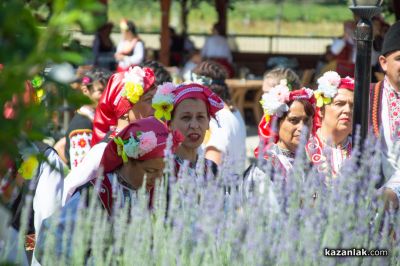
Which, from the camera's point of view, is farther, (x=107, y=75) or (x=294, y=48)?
(x=294, y=48)

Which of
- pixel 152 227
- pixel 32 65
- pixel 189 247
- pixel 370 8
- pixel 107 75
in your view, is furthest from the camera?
pixel 107 75

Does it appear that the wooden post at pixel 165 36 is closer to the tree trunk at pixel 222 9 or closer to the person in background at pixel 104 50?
the person in background at pixel 104 50

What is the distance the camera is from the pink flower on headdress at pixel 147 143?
156 inches

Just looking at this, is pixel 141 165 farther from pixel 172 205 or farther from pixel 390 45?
pixel 390 45

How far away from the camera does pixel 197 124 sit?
4.99m

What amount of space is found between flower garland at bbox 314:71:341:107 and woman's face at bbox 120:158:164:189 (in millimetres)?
1455

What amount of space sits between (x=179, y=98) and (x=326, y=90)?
81 cm

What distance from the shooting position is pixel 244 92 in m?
15.5

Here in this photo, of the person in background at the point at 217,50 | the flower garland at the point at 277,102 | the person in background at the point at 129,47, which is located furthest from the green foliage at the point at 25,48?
the person in background at the point at 217,50

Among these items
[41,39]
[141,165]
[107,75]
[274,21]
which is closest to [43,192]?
[141,165]

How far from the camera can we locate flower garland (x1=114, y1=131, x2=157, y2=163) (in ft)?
13.0

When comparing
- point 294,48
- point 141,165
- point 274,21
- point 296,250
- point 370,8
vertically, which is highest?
point 274,21

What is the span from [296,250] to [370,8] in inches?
77.4

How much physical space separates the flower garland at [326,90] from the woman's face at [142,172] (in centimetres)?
146
